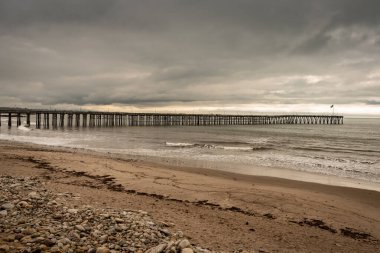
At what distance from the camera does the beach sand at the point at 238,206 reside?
5.50 m

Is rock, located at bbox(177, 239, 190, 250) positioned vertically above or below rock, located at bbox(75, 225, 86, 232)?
below

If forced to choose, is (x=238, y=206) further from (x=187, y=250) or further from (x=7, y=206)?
(x=7, y=206)

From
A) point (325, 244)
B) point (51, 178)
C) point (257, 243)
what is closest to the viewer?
point (257, 243)

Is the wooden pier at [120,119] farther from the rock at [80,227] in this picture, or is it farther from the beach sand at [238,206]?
the rock at [80,227]

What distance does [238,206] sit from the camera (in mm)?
7641

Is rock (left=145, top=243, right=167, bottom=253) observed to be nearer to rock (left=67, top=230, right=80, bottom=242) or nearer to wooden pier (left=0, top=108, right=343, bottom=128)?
rock (left=67, top=230, right=80, bottom=242)

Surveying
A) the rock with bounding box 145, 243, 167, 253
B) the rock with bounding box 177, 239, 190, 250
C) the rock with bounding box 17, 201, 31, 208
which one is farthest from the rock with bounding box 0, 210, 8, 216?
the rock with bounding box 177, 239, 190, 250

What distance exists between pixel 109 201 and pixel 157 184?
9.95ft

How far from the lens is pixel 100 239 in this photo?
4285 mm

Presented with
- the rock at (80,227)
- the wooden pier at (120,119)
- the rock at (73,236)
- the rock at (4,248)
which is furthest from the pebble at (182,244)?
the wooden pier at (120,119)

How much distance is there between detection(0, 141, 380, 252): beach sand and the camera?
550 cm

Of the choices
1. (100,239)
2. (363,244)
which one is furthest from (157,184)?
(363,244)

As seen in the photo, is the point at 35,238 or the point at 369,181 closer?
the point at 35,238

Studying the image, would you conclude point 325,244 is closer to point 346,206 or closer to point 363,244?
point 363,244
